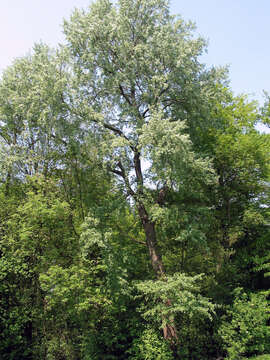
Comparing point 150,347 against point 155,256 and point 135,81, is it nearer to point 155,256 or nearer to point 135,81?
point 155,256

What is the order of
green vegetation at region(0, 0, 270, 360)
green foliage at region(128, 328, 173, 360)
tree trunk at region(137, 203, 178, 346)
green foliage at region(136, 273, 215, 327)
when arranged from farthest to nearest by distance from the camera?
tree trunk at region(137, 203, 178, 346)
green vegetation at region(0, 0, 270, 360)
green foliage at region(128, 328, 173, 360)
green foliage at region(136, 273, 215, 327)

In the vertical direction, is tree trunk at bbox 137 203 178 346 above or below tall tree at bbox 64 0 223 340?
below

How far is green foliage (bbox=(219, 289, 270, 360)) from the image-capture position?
39.5 feet

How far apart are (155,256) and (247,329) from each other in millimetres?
4667

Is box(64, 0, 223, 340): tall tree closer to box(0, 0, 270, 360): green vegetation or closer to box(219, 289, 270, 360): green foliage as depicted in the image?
box(0, 0, 270, 360): green vegetation

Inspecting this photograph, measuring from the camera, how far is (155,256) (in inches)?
531

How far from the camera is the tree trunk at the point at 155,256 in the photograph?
40.3ft

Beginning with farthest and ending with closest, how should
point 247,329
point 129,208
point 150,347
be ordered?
point 129,208
point 247,329
point 150,347

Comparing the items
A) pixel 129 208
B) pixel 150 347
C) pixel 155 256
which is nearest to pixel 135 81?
pixel 129 208

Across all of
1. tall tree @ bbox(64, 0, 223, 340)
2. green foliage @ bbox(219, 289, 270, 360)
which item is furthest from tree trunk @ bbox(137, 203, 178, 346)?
green foliage @ bbox(219, 289, 270, 360)

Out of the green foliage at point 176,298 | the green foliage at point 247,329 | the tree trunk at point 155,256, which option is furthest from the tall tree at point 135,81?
the green foliage at point 247,329

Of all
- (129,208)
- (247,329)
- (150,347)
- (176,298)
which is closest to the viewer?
(176,298)

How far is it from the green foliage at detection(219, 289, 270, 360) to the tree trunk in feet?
6.79

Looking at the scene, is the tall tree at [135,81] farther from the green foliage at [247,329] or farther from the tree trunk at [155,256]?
the green foliage at [247,329]
